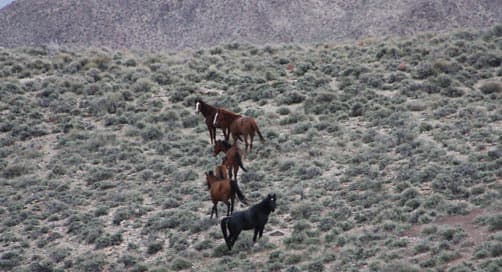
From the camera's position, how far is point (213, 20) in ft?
338

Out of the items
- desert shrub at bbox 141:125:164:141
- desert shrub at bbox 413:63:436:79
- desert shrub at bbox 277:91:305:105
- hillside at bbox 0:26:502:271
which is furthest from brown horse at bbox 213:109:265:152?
desert shrub at bbox 413:63:436:79

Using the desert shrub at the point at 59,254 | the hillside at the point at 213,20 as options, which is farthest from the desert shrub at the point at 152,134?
the hillside at the point at 213,20

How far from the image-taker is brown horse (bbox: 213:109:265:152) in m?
25.2

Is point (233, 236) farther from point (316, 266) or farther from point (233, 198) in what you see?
point (316, 266)

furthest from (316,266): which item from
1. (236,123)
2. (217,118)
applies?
(217,118)

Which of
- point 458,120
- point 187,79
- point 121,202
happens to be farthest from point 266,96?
point 121,202

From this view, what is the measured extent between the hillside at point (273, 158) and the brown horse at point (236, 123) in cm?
128

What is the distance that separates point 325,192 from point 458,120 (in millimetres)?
7370

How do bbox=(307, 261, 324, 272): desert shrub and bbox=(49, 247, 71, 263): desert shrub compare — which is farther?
bbox=(49, 247, 71, 263): desert shrub

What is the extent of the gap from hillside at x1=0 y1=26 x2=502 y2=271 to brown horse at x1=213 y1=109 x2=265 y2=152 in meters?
1.28

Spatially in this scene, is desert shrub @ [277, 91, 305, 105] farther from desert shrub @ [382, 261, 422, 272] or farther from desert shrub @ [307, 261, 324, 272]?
desert shrub @ [382, 261, 422, 272]

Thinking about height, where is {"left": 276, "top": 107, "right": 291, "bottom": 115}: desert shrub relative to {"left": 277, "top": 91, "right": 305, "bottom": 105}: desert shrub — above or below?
below

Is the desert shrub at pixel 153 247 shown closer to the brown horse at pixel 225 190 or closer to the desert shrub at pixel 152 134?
the brown horse at pixel 225 190

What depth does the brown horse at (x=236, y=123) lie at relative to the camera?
82.7 feet
